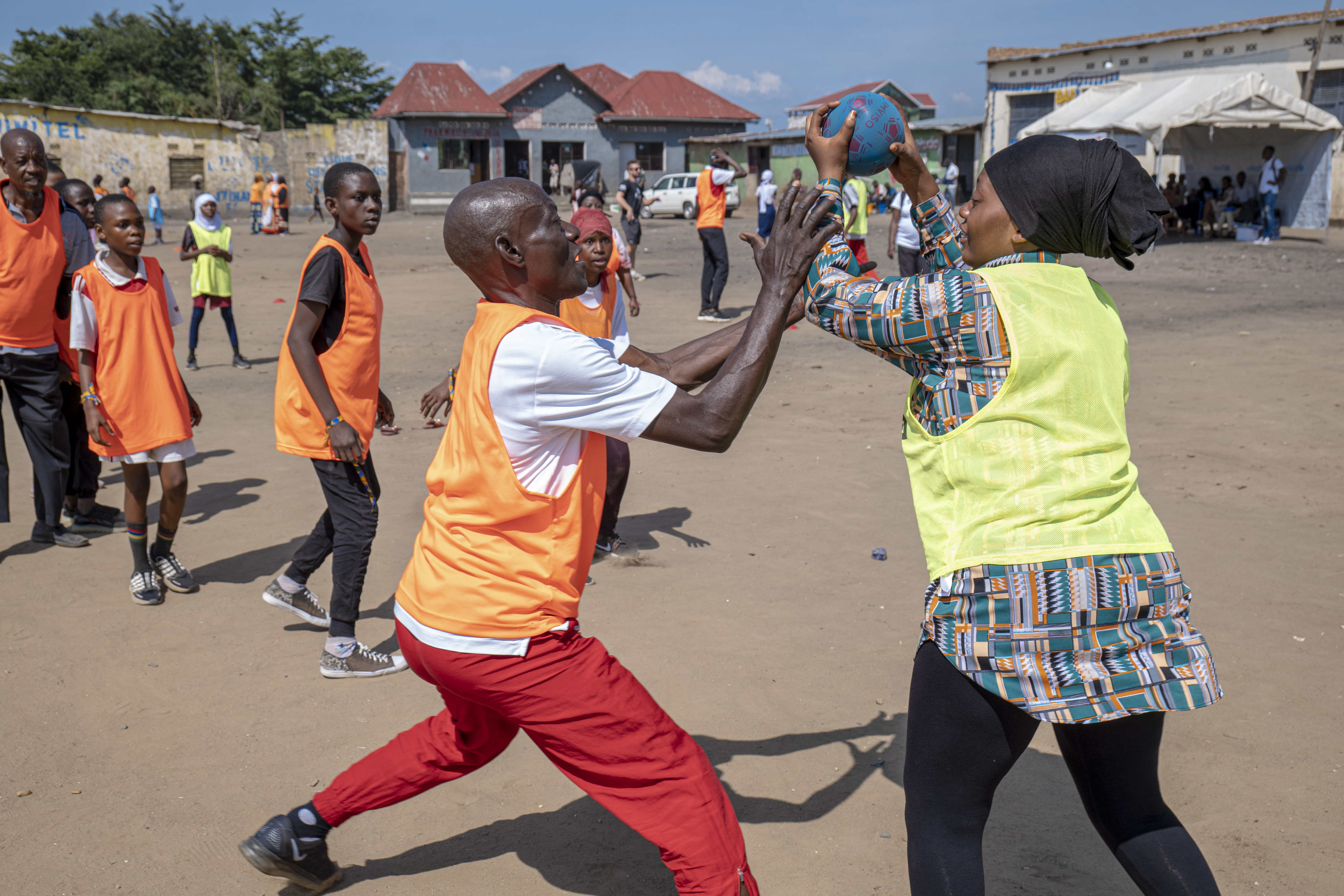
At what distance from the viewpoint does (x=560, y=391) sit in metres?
2.17

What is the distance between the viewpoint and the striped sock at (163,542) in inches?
204

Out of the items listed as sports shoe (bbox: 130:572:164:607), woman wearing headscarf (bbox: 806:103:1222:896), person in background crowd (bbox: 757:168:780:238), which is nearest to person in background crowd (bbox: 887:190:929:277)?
person in background crowd (bbox: 757:168:780:238)

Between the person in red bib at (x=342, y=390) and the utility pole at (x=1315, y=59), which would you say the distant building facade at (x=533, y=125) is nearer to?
the utility pole at (x=1315, y=59)

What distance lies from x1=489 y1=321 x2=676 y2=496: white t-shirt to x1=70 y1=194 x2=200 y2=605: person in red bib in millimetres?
3340

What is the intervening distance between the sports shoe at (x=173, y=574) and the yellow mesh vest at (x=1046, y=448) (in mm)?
4412

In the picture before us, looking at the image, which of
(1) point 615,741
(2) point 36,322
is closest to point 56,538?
(2) point 36,322

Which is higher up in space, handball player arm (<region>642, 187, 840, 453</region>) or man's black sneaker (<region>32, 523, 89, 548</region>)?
handball player arm (<region>642, 187, 840, 453</region>)

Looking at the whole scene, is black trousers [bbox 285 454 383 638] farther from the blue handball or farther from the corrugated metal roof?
the corrugated metal roof

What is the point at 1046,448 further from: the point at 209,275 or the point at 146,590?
the point at 209,275

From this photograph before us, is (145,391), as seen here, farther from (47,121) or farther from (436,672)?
(47,121)

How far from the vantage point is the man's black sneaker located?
5.93 metres

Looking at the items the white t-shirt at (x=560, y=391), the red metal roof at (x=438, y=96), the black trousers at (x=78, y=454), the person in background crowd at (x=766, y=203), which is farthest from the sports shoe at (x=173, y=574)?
the red metal roof at (x=438, y=96)

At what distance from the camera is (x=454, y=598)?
2.29 m

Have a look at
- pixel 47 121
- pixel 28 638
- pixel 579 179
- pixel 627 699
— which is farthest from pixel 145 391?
pixel 47 121
